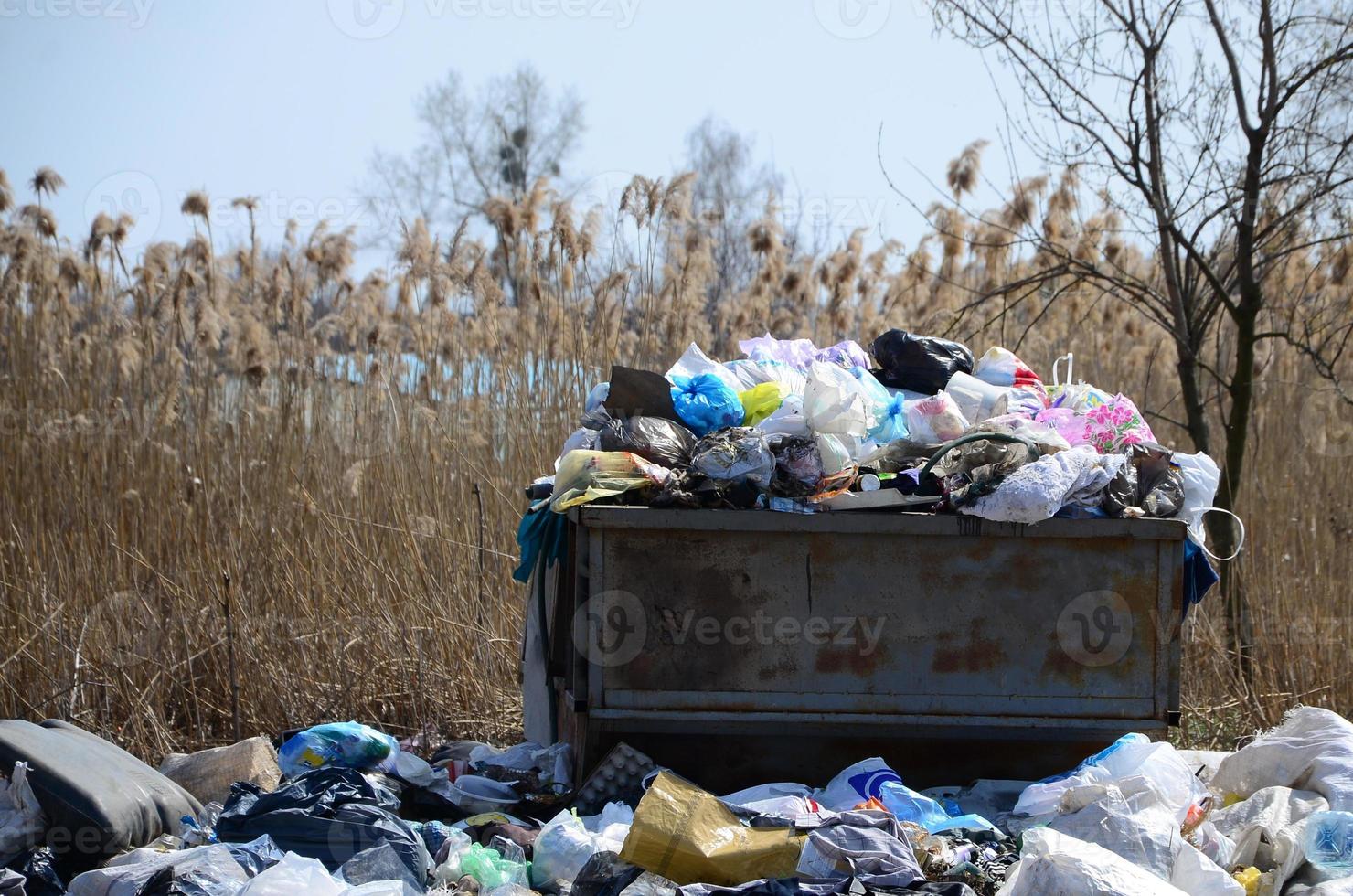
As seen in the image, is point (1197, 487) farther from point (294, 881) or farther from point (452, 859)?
point (294, 881)

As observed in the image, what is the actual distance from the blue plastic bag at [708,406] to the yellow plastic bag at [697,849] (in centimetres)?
158

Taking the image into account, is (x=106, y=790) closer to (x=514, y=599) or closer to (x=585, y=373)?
(x=514, y=599)

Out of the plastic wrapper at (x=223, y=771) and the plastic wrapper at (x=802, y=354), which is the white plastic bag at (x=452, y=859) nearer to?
the plastic wrapper at (x=223, y=771)

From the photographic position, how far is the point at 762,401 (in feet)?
15.1

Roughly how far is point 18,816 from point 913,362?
3675 mm

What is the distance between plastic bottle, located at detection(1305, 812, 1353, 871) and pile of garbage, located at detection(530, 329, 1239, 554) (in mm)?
1115

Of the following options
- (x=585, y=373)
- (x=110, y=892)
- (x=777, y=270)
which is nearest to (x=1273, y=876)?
(x=110, y=892)

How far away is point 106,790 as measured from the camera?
151 inches

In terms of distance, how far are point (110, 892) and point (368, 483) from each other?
3.48 m

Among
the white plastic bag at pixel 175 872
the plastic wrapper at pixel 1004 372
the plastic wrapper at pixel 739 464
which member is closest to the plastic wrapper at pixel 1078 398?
the plastic wrapper at pixel 1004 372

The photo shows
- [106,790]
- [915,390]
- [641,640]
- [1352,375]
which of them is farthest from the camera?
[1352,375]

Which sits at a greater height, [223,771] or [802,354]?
[802,354]

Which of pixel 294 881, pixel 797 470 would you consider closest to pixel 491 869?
pixel 294 881

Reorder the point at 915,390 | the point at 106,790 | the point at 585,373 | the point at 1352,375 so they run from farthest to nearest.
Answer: the point at 1352,375, the point at 585,373, the point at 915,390, the point at 106,790
